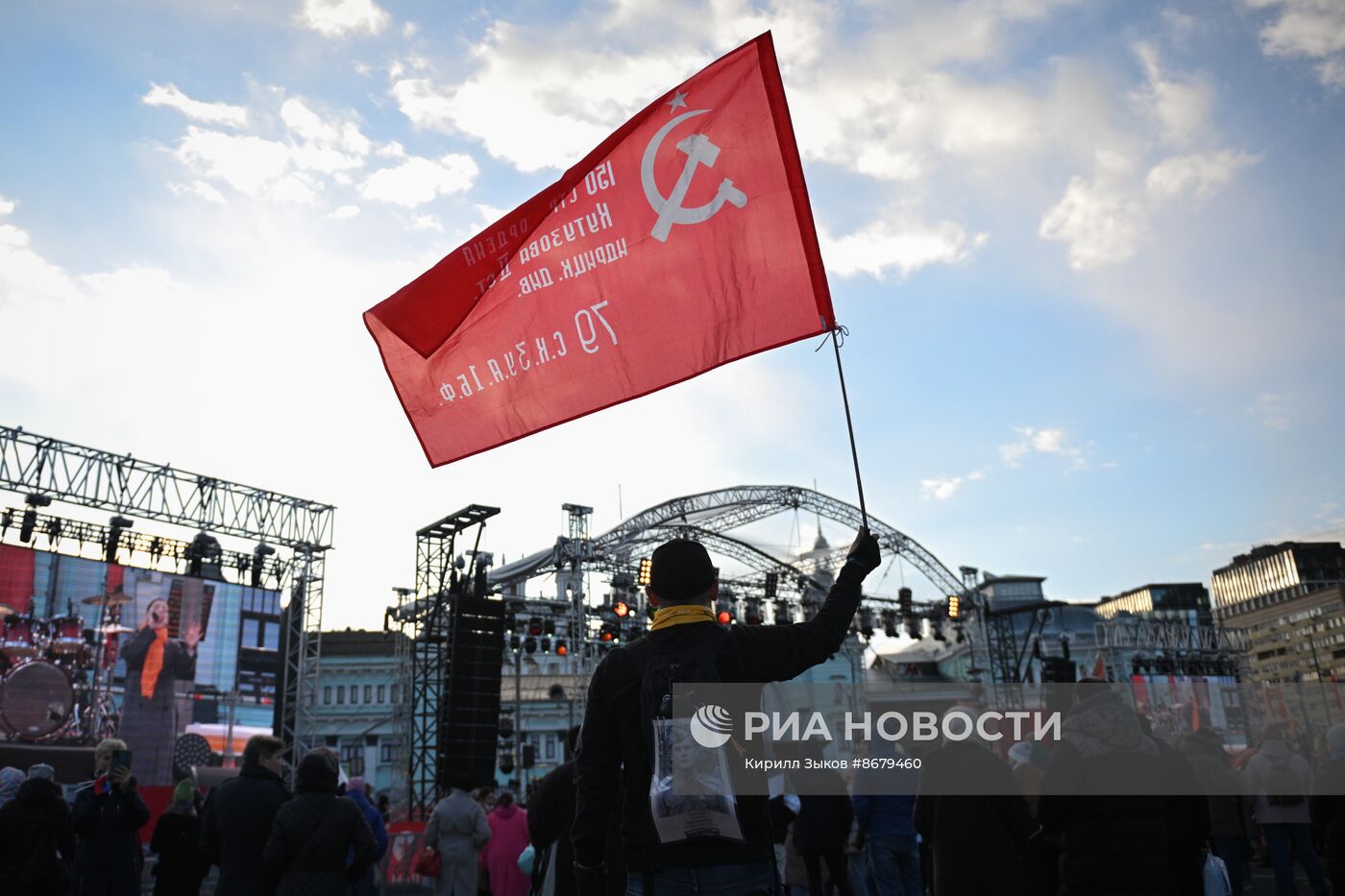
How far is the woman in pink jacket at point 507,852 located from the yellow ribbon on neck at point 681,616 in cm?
608

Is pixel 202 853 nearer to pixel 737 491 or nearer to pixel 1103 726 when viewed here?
pixel 1103 726

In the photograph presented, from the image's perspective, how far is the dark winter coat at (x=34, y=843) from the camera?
6598 mm

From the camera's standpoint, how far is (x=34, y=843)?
6.69 metres

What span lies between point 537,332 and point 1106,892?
14.1ft

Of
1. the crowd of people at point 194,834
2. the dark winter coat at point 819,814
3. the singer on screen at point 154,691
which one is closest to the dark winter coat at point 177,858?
the crowd of people at point 194,834

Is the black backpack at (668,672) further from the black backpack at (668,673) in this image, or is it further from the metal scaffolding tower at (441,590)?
the metal scaffolding tower at (441,590)

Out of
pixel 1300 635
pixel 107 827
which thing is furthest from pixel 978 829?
pixel 1300 635

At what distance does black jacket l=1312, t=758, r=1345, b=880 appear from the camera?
17.3 ft

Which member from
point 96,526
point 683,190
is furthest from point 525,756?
A: point 683,190

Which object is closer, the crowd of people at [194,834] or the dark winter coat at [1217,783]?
the crowd of people at [194,834]

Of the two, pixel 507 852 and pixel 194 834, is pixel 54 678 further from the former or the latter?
pixel 507 852

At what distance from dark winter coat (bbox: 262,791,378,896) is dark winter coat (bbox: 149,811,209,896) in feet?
8.65

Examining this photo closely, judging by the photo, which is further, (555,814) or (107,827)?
(107,827)

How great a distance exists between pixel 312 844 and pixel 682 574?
3560 millimetres
